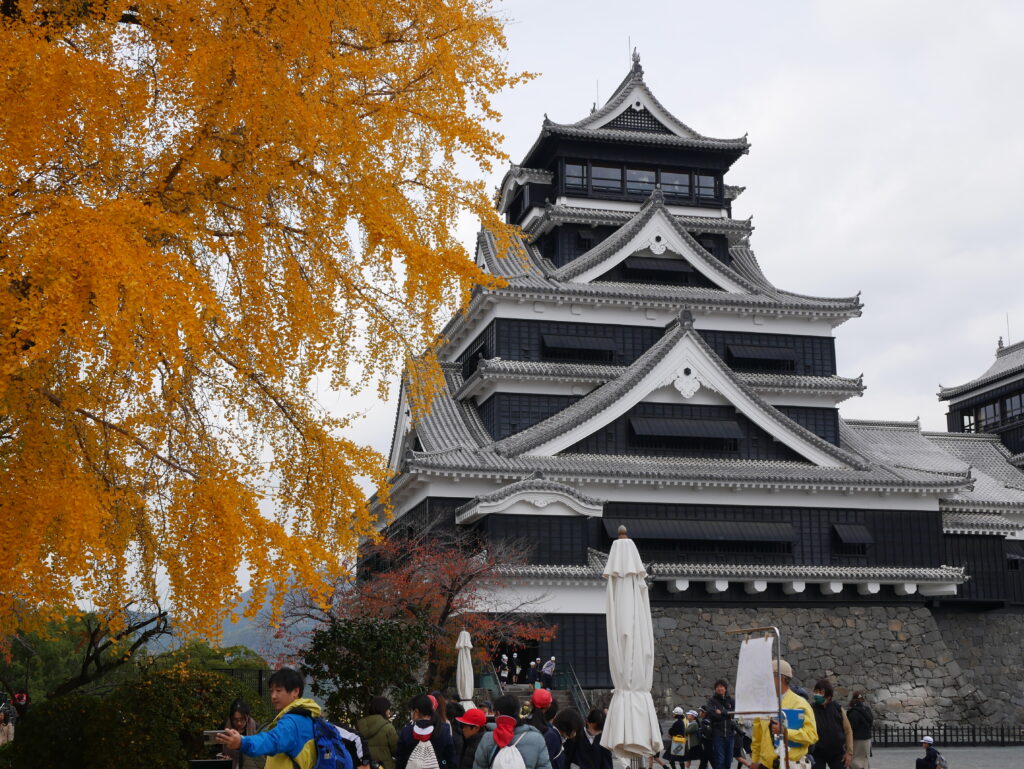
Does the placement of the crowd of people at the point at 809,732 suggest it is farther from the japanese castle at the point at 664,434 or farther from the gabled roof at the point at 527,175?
the gabled roof at the point at 527,175

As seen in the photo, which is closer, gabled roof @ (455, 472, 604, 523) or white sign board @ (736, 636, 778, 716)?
white sign board @ (736, 636, 778, 716)

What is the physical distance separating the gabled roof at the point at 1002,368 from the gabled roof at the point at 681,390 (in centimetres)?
1200

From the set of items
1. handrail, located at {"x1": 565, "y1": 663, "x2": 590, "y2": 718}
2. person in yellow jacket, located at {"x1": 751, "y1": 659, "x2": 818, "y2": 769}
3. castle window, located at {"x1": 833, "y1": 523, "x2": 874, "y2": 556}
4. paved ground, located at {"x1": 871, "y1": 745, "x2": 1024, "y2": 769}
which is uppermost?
castle window, located at {"x1": 833, "y1": 523, "x2": 874, "y2": 556}

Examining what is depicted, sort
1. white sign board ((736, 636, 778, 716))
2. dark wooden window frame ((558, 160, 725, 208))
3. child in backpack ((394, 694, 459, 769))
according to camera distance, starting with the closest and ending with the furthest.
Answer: child in backpack ((394, 694, 459, 769)) → white sign board ((736, 636, 778, 716)) → dark wooden window frame ((558, 160, 725, 208))

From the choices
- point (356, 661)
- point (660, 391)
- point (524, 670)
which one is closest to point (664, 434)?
point (660, 391)

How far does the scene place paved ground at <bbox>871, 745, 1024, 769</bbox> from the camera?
21.7 m

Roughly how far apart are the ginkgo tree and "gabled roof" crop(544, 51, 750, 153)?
24682 mm

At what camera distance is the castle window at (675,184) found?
3628 centimetres

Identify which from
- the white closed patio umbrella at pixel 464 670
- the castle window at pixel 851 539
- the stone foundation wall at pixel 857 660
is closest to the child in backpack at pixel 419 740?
the white closed patio umbrella at pixel 464 670

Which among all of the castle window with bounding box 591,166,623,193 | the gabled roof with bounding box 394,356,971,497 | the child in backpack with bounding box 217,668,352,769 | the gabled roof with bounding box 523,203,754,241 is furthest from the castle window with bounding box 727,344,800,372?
the child in backpack with bounding box 217,668,352,769

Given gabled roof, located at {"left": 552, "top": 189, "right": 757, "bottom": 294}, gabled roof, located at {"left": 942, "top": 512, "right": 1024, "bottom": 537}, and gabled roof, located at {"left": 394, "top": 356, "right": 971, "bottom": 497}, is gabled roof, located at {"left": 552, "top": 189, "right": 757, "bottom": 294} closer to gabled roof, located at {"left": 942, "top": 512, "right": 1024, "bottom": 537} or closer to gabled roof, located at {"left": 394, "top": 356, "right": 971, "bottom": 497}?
gabled roof, located at {"left": 394, "top": 356, "right": 971, "bottom": 497}

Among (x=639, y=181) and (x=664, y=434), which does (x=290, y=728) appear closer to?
(x=664, y=434)

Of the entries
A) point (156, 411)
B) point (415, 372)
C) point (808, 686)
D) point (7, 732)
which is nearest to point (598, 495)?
point (808, 686)

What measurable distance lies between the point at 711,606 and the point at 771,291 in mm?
10693
